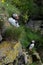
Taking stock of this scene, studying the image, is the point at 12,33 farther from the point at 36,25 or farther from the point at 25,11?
the point at 36,25

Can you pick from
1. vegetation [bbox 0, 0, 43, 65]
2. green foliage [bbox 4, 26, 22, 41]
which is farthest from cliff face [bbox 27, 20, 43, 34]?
green foliage [bbox 4, 26, 22, 41]

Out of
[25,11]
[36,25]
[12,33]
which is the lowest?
[36,25]

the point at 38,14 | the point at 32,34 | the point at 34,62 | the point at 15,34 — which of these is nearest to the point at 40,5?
the point at 38,14

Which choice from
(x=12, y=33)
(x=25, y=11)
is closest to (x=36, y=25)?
(x=25, y=11)

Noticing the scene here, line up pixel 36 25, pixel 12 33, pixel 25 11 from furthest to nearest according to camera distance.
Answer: pixel 36 25 < pixel 25 11 < pixel 12 33

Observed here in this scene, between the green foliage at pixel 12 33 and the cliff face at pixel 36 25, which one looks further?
the cliff face at pixel 36 25

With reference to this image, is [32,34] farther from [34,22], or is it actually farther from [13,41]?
[13,41]

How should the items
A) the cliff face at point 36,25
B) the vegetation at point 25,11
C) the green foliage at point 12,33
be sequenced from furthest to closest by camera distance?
1. the cliff face at point 36,25
2. the vegetation at point 25,11
3. the green foliage at point 12,33

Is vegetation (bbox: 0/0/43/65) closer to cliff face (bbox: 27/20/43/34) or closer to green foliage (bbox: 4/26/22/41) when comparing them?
cliff face (bbox: 27/20/43/34)

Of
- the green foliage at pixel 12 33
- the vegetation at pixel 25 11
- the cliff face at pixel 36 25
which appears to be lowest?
the cliff face at pixel 36 25

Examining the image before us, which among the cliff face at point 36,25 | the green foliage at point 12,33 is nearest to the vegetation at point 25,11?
the cliff face at point 36,25

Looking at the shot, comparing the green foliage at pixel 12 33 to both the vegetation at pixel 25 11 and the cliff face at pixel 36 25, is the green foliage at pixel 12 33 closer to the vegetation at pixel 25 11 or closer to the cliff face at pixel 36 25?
the vegetation at pixel 25 11

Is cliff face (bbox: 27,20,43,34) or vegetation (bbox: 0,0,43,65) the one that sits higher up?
vegetation (bbox: 0,0,43,65)

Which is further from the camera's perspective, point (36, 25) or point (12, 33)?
point (36, 25)
